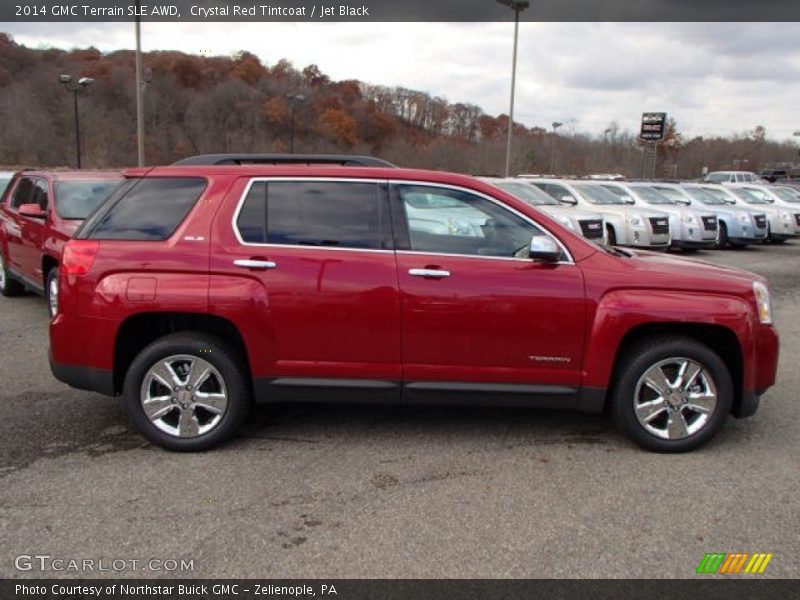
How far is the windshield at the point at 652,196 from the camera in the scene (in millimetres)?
17067

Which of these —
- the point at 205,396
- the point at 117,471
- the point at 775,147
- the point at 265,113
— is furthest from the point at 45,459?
the point at 775,147

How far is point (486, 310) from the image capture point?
4062 millimetres

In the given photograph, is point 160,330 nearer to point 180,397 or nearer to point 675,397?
point 180,397

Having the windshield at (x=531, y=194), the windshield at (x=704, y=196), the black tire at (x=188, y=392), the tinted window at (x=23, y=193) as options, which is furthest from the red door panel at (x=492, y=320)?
the windshield at (x=704, y=196)

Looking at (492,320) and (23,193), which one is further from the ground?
(23,193)

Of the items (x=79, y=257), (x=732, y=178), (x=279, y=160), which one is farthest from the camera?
(x=732, y=178)

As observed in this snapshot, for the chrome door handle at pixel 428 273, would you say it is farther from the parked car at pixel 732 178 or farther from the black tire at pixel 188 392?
the parked car at pixel 732 178

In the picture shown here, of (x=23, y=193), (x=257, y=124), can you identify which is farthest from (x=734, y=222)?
(x=257, y=124)

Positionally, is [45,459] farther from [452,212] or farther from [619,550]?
[619,550]

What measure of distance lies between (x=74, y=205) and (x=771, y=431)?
24.3ft

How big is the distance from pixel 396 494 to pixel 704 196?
19.5 metres

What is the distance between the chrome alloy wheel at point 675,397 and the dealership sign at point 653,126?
45.0 metres

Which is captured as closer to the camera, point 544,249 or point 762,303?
point 544,249
